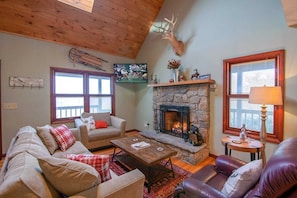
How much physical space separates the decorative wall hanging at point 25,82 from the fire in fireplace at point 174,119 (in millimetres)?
3123

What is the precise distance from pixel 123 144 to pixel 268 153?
248cm

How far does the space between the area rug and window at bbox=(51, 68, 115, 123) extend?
2233mm

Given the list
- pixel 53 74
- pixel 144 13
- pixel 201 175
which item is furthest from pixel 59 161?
pixel 144 13

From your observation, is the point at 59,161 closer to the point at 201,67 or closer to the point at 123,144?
the point at 123,144

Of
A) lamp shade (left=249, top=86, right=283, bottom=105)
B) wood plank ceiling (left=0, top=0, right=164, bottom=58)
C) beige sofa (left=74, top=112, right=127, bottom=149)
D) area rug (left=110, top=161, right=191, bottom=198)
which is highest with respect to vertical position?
wood plank ceiling (left=0, top=0, right=164, bottom=58)

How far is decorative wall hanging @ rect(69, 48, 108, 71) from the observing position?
4.09m

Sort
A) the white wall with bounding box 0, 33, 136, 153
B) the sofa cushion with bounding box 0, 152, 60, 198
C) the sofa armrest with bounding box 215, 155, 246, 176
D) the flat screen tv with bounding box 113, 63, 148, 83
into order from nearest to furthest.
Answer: the sofa cushion with bounding box 0, 152, 60, 198 → the sofa armrest with bounding box 215, 155, 246, 176 → the white wall with bounding box 0, 33, 136, 153 → the flat screen tv with bounding box 113, 63, 148, 83

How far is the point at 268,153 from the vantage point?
2551mm

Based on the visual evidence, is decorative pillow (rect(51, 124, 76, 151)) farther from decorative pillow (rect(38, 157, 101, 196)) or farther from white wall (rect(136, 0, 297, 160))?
white wall (rect(136, 0, 297, 160))

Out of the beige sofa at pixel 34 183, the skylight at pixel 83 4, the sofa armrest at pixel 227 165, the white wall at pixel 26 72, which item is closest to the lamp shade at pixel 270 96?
the sofa armrest at pixel 227 165

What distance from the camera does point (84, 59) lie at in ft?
14.0

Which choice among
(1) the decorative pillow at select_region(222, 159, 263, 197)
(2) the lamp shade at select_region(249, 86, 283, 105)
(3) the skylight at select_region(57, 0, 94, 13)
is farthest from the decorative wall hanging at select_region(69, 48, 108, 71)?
(1) the decorative pillow at select_region(222, 159, 263, 197)

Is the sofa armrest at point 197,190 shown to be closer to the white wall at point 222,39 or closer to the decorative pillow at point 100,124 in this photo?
the white wall at point 222,39

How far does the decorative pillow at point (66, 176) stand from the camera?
1078mm
